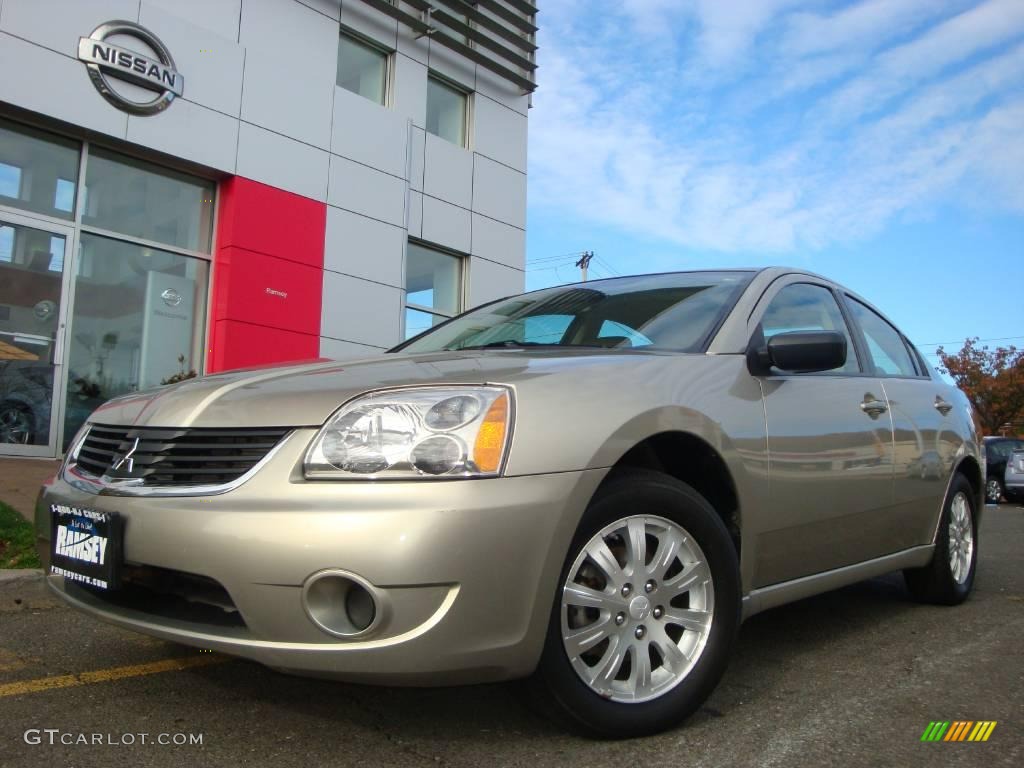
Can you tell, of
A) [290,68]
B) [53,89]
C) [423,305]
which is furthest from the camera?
[423,305]

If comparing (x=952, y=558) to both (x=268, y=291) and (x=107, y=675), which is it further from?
(x=268, y=291)

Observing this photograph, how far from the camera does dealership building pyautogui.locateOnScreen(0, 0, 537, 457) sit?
848 centimetres

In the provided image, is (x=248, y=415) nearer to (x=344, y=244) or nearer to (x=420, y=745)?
(x=420, y=745)

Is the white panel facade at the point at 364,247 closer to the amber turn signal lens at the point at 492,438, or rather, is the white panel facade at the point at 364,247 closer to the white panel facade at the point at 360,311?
the white panel facade at the point at 360,311

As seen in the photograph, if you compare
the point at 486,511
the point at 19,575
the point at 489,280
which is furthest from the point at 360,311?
the point at 486,511

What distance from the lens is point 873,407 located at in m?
3.33

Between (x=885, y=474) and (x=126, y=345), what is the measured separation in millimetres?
8186

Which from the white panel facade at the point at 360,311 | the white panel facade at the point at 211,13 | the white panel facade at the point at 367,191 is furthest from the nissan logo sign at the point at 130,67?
the white panel facade at the point at 360,311

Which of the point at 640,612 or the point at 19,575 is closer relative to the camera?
the point at 640,612

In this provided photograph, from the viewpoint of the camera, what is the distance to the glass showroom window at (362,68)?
1136 centimetres

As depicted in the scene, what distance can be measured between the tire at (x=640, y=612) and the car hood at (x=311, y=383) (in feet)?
1.26

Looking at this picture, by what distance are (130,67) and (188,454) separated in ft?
26.5

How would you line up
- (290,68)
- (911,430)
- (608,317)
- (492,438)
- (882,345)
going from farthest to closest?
(290,68) < (882,345) < (911,430) < (608,317) < (492,438)

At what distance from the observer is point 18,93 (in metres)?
8.11
